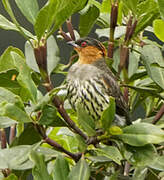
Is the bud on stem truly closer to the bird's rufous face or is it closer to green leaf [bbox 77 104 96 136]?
green leaf [bbox 77 104 96 136]

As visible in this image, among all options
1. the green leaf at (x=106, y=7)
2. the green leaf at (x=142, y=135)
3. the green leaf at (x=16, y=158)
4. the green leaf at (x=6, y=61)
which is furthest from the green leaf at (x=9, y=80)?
the green leaf at (x=106, y=7)

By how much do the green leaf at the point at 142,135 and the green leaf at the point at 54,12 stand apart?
26 centimetres

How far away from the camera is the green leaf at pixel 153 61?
1.23 meters

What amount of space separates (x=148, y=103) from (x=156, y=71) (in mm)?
211

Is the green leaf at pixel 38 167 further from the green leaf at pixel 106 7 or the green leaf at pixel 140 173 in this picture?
the green leaf at pixel 106 7

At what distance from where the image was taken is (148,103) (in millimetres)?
1429

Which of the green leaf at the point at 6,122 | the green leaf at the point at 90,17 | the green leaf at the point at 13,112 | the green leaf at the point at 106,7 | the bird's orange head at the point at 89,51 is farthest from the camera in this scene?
the bird's orange head at the point at 89,51

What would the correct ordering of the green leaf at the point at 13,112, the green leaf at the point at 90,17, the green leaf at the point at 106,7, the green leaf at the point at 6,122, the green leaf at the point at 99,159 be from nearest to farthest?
the green leaf at the point at 13,112 → the green leaf at the point at 6,122 → the green leaf at the point at 99,159 → the green leaf at the point at 90,17 → the green leaf at the point at 106,7

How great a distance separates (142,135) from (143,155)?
0.05 metres

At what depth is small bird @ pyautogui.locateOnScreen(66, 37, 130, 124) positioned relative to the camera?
1.46 m

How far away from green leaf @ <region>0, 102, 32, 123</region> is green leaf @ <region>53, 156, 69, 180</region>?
0.34 feet

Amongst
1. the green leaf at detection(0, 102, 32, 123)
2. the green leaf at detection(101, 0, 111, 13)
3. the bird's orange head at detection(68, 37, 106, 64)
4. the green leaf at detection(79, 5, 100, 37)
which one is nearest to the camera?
the green leaf at detection(0, 102, 32, 123)

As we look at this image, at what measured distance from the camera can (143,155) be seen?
1.07 meters

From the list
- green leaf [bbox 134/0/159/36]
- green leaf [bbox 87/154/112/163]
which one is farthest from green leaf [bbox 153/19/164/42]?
green leaf [bbox 87/154/112/163]
